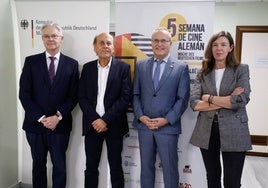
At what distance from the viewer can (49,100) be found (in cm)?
248

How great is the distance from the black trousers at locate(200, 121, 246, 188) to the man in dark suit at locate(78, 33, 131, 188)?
77 cm

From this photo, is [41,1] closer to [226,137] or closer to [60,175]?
[60,175]

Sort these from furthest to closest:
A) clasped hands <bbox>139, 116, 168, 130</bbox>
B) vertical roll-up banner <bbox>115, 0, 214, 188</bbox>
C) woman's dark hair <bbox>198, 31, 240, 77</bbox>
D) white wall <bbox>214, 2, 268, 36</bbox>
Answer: white wall <bbox>214, 2, 268, 36</bbox>
vertical roll-up banner <bbox>115, 0, 214, 188</bbox>
clasped hands <bbox>139, 116, 168, 130</bbox>
woman's dark hair <bbox>198, 31, 240, 77</bbox>

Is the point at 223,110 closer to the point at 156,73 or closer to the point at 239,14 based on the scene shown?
the point at 156,73

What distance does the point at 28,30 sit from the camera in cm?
283

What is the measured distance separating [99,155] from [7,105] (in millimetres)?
1078

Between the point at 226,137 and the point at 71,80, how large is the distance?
1.39 metres

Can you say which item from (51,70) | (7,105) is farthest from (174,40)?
(7,105)

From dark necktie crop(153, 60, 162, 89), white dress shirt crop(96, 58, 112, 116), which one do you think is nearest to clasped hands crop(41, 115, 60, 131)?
white dress shirt crop(96, 58, 112, 116)

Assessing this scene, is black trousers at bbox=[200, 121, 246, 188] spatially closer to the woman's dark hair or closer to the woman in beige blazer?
the woman in beige blazer

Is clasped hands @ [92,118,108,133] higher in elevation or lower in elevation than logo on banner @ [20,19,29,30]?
lower

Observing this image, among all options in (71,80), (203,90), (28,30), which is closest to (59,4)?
(28,30)

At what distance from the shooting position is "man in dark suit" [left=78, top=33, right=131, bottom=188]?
2.46 metres

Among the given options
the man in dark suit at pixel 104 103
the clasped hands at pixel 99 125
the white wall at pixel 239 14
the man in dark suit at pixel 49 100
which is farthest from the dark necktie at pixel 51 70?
the white wall at pixel 239 14
